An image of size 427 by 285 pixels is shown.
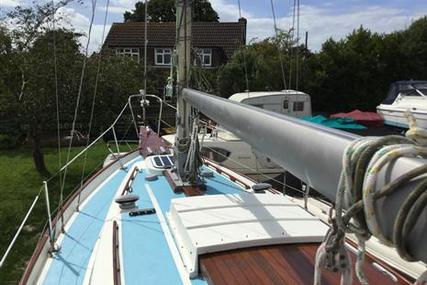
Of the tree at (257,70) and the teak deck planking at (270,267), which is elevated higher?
the tree at (257,70)

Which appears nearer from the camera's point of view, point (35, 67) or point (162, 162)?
point (162, 162)

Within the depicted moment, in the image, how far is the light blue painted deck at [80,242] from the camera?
2922 millimetres

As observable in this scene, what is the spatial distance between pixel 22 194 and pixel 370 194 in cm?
968

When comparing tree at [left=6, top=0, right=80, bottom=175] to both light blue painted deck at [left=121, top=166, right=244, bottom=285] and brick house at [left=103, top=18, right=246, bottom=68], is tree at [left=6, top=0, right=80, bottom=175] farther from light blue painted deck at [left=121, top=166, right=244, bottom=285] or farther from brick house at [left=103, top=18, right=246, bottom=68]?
brick house at [left=103, top=18, right=246, bottom=68]

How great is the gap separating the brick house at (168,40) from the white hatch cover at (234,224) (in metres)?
24.6

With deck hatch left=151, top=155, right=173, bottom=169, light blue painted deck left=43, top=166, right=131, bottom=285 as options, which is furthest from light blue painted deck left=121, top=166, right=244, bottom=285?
deck hatch left=151, top=155, right=173, bottom=169

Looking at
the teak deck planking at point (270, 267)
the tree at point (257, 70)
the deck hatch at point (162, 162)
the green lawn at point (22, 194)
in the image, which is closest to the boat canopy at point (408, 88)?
the tree at point (257, 70)

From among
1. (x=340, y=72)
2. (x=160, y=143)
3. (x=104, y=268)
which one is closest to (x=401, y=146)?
(x=104, y=268)

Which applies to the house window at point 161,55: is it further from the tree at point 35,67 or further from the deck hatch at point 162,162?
the deck hatch at point 162,162

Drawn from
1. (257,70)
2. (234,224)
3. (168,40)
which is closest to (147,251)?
(234,224)

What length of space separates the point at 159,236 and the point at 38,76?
7.84 metres

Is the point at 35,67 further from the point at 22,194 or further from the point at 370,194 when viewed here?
the point at 370,194

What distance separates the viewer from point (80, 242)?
343 cm

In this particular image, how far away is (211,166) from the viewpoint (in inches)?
217
